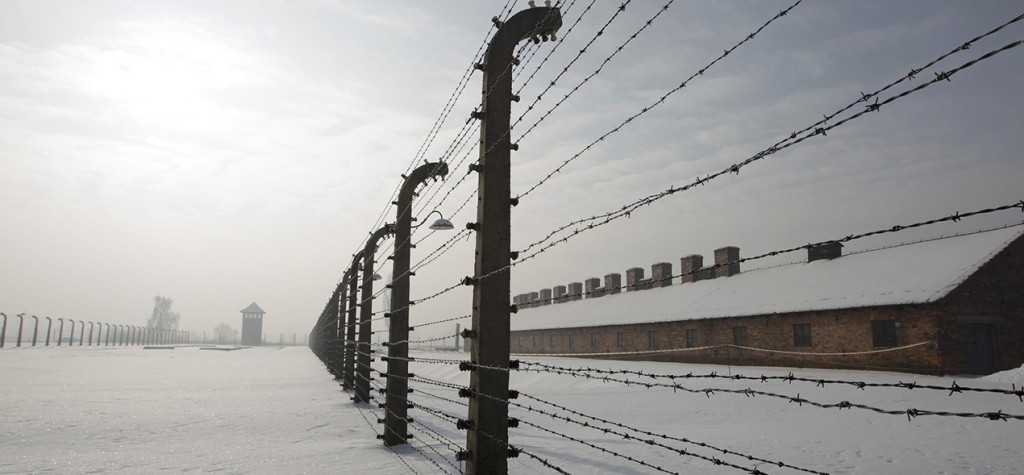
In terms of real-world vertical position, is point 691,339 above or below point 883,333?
below

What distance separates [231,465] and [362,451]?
1.57 metres

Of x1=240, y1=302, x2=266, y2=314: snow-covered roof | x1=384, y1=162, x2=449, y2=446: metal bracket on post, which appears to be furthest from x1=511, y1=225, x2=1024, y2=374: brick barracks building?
x1=240, y1=302, x2=266, y2=314: snow-covered roof

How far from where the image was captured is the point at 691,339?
3097cm

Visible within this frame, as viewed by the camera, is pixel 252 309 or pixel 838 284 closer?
pixel 838 284

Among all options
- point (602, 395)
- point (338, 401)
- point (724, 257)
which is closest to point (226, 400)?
point (338, 401)

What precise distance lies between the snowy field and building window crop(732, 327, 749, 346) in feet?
38.7

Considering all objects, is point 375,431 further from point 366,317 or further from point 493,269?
point 493,269

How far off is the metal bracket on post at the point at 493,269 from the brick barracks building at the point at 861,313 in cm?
1344

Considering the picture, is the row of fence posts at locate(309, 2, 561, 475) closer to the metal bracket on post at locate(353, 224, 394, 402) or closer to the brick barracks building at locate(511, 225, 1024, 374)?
the metal bracket on post at locate(353, 224, 394, 402)

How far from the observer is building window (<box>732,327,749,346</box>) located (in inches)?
1101

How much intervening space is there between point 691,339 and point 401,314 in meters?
24.8

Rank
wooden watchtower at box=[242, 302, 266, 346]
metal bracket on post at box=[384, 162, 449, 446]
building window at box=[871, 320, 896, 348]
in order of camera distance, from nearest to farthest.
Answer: metal bracket on post at box=[384, 162, 449, 446] < building window at box=[871, 320, 896, 348] < wooden watchtower at box=[242, 302, 266, 346]

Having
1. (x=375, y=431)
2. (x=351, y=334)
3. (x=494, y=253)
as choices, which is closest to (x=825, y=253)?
(x=351, y=334)

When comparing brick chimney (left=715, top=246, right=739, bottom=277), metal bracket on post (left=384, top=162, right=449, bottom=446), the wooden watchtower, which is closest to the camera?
metal bracket on post (left=384, top=162, right=449, bottom=446)
